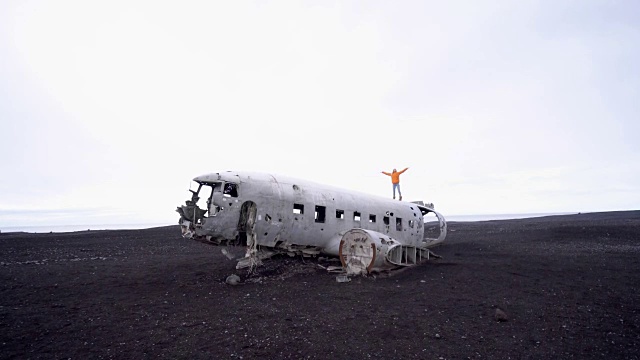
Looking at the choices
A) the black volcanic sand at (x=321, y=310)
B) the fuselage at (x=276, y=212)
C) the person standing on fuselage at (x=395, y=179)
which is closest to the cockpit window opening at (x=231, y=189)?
the fuselage at (x=276, y=212)

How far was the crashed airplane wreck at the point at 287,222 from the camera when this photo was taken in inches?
518

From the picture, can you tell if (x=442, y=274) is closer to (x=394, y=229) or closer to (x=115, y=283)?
(x=394, y=229)

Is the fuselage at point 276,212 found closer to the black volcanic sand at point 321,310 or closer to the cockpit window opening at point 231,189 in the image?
the cockpit window opening at point 231,189

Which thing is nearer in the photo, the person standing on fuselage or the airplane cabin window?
the airplane cabin window

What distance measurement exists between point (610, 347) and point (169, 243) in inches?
1140

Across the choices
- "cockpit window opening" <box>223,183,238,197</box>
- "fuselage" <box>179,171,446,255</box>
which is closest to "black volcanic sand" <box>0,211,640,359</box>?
"fuselage" <box>179,171,446,255</box>

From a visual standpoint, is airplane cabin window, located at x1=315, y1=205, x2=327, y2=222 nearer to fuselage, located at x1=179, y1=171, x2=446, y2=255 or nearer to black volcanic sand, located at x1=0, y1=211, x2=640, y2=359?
fuselage, located at x1=179, y1=171, x2=446, y2=255

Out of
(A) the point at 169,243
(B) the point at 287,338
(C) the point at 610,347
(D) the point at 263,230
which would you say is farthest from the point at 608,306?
(A) the point at 169,243

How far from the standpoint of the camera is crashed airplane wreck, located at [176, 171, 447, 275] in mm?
13164

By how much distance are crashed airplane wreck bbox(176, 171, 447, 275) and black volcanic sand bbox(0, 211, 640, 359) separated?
971mm

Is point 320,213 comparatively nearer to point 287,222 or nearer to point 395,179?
point 287,222

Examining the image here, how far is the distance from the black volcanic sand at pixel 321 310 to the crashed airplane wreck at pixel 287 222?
971 mm

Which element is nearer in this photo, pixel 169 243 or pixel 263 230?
pixel 263 230

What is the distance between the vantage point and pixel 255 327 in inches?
352
